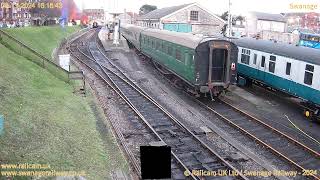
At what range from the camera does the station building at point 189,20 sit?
200 feet

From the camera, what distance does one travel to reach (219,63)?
19.3m

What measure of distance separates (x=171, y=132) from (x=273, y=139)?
403 centimetres

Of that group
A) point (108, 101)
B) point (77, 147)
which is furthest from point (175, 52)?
point (77, 147)

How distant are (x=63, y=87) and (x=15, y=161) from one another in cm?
1039

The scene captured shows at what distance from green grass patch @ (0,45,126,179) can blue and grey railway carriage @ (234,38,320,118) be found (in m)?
9.68

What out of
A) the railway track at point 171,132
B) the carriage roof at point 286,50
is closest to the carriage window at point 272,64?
the carriage roof at point 286,50

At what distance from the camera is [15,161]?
8.52 metres

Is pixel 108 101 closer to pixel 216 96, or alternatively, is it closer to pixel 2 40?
pixel 216 96

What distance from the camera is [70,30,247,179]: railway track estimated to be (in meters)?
11.5

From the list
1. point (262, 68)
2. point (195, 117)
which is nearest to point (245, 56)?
point (262, 68)

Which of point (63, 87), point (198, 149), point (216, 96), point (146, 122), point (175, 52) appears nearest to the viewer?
point (198, 149)

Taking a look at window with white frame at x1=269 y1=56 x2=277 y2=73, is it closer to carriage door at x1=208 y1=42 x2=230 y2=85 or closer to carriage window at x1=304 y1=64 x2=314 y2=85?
carriage door at x1=208 y1=42 x2=230 y2=85

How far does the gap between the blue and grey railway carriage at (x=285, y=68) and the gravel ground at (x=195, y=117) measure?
447 cm

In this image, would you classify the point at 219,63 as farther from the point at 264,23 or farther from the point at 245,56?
the point at 264,23
